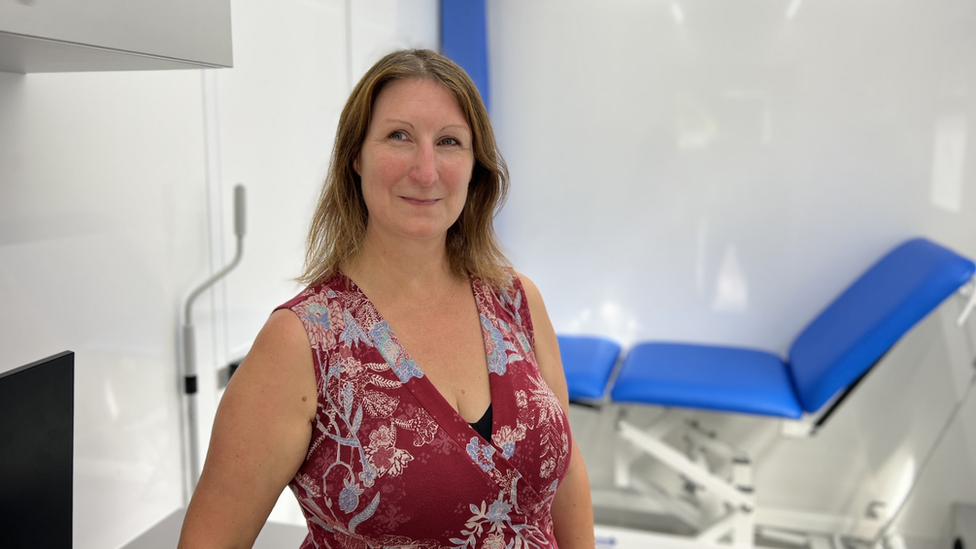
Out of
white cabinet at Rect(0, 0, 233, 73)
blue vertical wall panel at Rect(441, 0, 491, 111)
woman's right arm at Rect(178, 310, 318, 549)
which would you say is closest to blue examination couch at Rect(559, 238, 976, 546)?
blue vertical wall panel at Rect(441, 0, 491, 111)

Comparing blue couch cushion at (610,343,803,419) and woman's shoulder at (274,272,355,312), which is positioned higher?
woman's shoulder at (274,272,355,312)

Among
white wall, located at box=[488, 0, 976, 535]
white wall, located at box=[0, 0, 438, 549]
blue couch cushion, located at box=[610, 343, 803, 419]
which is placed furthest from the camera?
white wall, located at box=[488, 0, 976, 535]

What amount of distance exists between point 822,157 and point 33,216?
2799 millimetres

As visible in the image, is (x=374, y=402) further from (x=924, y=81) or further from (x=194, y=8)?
(x=924, y=81)

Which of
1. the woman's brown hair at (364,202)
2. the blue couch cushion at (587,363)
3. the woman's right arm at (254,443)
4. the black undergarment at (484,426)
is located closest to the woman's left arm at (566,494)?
the woman's brown hair at (364,202)

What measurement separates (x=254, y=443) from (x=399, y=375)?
0.24m

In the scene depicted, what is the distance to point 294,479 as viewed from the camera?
1.22 m

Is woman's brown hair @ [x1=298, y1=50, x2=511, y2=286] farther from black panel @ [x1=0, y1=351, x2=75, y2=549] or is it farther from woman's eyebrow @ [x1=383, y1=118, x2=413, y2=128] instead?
black panel @ [x1=0, y1=351, x2=75, y2=549]

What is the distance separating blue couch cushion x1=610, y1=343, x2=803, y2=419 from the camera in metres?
2.64

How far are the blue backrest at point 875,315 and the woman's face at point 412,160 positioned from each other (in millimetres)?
1803

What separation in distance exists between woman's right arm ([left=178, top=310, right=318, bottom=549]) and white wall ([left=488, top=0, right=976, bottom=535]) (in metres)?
2.40

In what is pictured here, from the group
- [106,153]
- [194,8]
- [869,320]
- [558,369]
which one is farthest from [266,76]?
[869,320]

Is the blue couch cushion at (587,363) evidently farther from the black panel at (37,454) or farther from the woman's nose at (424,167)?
the black panel at (37,454)

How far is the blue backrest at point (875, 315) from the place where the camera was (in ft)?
Result: 8.04
